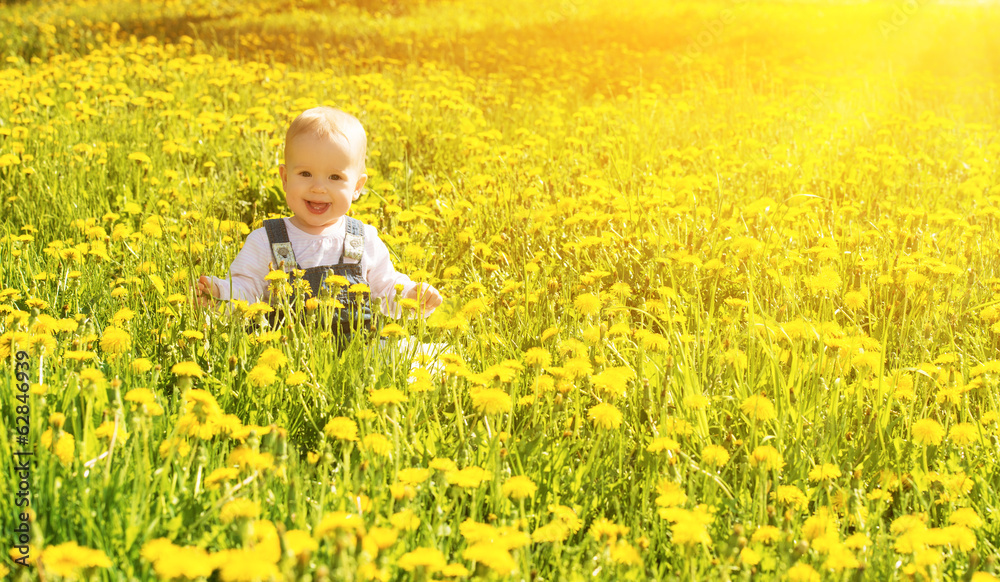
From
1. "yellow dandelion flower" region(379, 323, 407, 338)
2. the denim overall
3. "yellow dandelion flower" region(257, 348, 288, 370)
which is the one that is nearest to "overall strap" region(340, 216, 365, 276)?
the denim overall

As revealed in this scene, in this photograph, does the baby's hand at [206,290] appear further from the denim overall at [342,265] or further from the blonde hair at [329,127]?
the blonde hair at [329,127]

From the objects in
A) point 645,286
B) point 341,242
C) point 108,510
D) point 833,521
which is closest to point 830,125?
point 645,286

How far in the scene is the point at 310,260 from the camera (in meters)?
3.00

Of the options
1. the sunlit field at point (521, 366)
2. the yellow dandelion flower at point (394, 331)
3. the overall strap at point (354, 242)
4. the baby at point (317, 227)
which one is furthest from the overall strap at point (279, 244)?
the yellow dandelion flower at point (394, 331)

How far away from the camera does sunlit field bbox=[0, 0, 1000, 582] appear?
1.55 metres

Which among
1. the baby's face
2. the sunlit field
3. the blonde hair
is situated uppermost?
the blonde hair

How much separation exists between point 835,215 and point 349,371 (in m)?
2.48

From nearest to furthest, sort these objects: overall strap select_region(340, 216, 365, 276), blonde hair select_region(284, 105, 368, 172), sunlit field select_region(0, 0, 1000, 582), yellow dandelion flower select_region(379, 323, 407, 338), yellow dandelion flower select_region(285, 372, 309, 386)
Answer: sunlit field select_region(0, 0, 1000, 582) → yellow dandelion flower select_region(285, 372, 309, 386) → yellow dandelion flower select_region(379, 323, 407, 338) → blonde hair select_region(284, 105, 368, 172) → overall strap select_region(340, 216, 365, 276)

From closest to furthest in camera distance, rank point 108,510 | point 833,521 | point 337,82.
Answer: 1. point 108,510
2. point 833,521
3. point 337,82

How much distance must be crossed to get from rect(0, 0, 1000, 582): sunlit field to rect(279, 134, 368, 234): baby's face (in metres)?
0.35

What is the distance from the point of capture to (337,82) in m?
7.16

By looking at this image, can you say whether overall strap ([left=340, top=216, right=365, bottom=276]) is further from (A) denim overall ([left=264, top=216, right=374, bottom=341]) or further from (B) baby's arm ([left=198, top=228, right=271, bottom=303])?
(B) baby's arm ([left=198, top=228, right=271, bottom=303])

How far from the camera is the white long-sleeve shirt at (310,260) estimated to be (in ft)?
9.62

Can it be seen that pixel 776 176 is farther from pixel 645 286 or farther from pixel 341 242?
pixel 341 242
